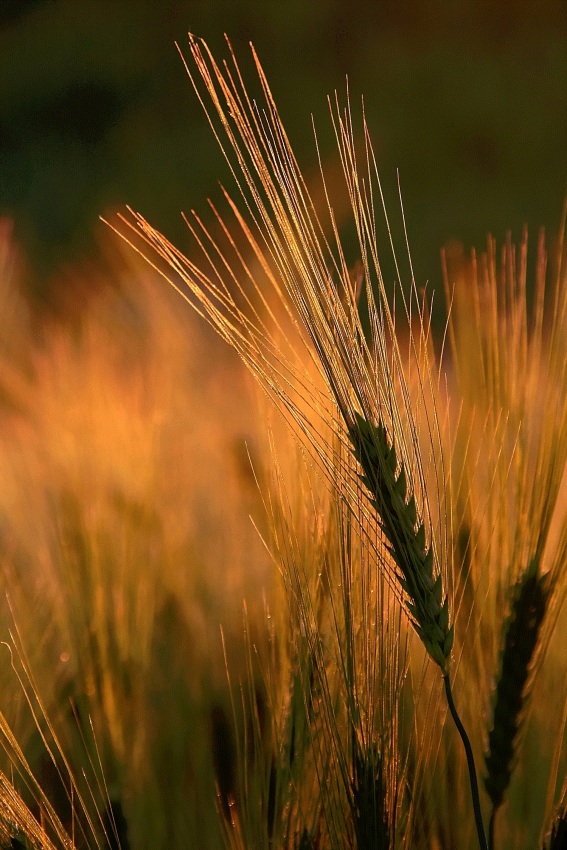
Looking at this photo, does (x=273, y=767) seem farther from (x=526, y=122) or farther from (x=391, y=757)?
(x=526, y=122)

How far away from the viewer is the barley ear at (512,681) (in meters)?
0.30

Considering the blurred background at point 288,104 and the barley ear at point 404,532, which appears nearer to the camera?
the barley ear at point 404,532

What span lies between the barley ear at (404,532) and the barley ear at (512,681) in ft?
0.16

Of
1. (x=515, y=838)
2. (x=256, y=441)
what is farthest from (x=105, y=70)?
(x=515, y=838)

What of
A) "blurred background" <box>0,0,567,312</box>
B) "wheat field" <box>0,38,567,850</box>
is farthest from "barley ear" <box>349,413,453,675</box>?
"blurred background" <box>0,0,567,312</box>

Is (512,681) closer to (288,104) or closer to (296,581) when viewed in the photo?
(296,581)

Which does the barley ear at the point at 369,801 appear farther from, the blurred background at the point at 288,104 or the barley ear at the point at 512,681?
the blurred background at the point at 288,104

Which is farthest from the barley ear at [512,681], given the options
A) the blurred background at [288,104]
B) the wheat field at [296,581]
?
the blurred background at [288,104]

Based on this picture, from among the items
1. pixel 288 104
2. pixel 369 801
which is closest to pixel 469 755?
pixel 369 801

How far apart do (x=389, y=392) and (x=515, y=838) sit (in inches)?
9.0

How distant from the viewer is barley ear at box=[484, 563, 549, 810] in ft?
0.99

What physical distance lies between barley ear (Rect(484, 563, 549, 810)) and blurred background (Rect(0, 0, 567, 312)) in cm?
93

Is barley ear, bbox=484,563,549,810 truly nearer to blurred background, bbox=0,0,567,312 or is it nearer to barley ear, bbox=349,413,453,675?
barley ear, bbox=349,413,453,675

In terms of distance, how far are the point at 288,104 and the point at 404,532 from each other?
113 centimetres
